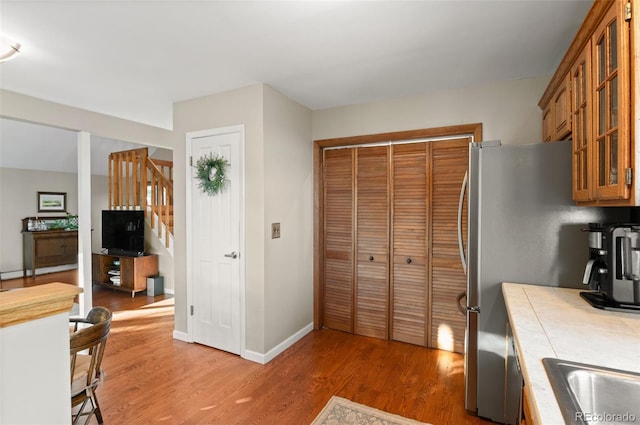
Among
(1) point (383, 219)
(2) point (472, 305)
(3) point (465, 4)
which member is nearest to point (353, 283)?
(1) point (383, 219)

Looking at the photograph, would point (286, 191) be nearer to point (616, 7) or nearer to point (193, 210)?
point (193, 210)

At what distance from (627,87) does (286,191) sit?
2446mm

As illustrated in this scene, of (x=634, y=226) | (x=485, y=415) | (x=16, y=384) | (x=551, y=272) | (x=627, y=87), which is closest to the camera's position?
(x=16, y=384)

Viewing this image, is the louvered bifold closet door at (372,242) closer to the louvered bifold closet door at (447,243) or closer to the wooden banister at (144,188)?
the louvered bifold closet door at (447,243)

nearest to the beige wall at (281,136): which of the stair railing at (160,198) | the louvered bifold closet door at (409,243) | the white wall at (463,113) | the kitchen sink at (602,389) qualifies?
the white wall at (463,113)

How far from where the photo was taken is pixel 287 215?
3111 mm

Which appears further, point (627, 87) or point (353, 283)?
point (353, 283)

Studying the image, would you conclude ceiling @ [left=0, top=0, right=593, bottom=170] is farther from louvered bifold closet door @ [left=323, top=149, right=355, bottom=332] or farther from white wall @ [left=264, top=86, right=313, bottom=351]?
louvered bifold closet door @ [left=323, top=149, right=355, bottom=332]

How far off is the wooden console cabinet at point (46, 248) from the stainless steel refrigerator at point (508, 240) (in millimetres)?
7699

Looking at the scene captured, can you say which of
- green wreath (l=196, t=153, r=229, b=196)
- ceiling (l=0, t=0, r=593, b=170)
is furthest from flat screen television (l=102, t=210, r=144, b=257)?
green wreath (l=196, t=153, r=229, b=196)

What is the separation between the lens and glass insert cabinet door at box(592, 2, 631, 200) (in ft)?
3.94

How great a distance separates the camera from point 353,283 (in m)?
3.42

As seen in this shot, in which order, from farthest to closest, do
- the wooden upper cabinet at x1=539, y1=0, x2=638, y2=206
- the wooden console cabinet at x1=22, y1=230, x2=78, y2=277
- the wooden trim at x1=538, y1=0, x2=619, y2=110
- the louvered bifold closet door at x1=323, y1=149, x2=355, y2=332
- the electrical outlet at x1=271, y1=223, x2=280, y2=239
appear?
the wooden console cabinet at x1=22, y1=230, x2=78, y2=277 < the louvered bifold closet door at x1=323, y1=149, x2=355, y2=332 < the electrical outlet at x1=271, y1=223, x2=280, y2=239 < the wooden trim at x1=538, y1=0, x2=619, y2=110 < the wooden upper cabinet at x1=539, y1=0, x2=638, y2=206

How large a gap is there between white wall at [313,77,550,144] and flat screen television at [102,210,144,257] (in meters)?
3.63
